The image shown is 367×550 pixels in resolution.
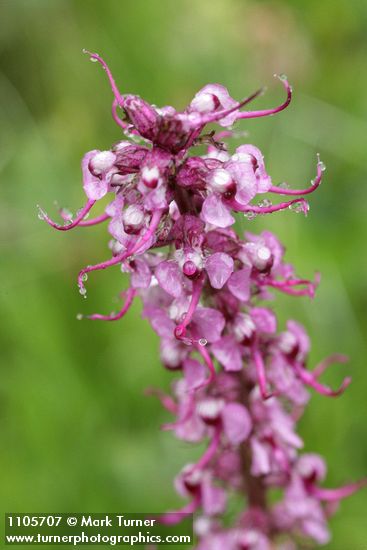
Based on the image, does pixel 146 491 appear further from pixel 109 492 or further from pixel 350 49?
pixel 350 49

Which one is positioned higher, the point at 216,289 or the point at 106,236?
the point at 106,236

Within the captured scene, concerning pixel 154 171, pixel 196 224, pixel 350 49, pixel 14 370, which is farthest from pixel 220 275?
pixel 350 49

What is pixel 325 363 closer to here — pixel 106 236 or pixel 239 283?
pixel 239 283

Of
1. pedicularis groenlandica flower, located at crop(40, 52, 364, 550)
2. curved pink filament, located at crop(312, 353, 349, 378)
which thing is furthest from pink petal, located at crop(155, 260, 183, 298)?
curved pink filament, located at crop(312, 353, 349, 378)

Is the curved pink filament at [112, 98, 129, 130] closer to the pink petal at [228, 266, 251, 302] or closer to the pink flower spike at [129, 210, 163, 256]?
the pink flower spike at [129, 210, 163, 256]

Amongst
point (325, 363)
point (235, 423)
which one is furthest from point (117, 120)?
point (325, 363)

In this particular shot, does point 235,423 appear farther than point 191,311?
Yes

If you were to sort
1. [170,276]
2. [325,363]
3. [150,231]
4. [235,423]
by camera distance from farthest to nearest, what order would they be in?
[325,363] → [235,423] → [170,276] → [150,231]
